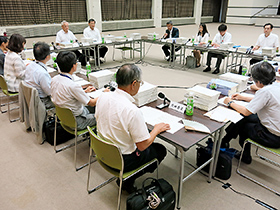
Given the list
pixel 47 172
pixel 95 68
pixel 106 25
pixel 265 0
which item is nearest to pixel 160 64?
pixel 95 68

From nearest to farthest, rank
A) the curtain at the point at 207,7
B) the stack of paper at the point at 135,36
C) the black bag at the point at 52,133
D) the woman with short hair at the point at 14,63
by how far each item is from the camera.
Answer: the black bag at the point at 52,133, the woman with short hair at the point at 14,63, the stack of paper at the point at 135,36, the curtain at the point at 207,7

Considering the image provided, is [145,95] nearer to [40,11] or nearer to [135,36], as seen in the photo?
[135,36]

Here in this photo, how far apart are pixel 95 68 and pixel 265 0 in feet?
52.3

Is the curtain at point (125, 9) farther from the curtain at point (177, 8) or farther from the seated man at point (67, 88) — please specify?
the seated man at point (67, 88)

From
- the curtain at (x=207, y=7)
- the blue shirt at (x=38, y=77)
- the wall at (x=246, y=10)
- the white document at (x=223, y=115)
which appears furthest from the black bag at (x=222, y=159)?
the curtain at (x=207, y=7)

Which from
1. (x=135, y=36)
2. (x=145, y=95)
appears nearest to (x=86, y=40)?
(x=135, y=36)

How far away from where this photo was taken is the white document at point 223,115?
2049 mm

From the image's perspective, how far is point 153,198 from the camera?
5.36ft

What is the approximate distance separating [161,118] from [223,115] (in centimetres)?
60

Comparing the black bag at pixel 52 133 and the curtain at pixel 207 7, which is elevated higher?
the curtain at pixel 207 7

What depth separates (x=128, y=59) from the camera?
745 cm

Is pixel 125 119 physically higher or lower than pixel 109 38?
lower

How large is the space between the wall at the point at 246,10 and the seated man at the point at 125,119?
17615mm

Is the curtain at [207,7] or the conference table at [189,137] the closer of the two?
the conference table at [189,137]
